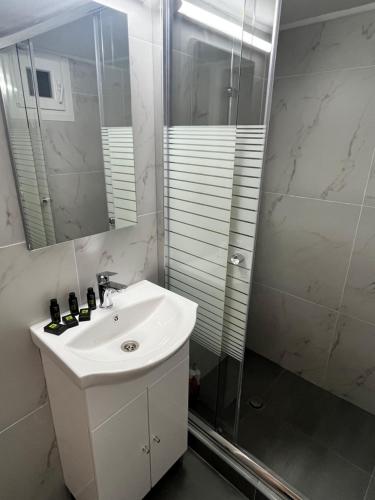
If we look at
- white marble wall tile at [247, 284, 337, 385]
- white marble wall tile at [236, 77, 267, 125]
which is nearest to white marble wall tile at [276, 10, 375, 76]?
white marble wall tile at [236, 77, 267, 125]

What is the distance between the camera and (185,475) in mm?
1600

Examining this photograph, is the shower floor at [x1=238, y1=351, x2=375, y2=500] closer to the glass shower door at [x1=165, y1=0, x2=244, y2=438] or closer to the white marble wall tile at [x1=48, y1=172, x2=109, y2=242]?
the glass shower door at [x1=165, y1=0, x2=244, y2=438]

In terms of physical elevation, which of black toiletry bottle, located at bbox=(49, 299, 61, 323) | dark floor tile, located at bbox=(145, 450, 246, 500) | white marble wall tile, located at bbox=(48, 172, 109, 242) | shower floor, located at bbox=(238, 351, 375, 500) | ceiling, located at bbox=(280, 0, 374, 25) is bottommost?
dark floor tile, located at bbox=(145, 450, 246, 500)

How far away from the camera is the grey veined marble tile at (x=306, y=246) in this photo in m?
1.78

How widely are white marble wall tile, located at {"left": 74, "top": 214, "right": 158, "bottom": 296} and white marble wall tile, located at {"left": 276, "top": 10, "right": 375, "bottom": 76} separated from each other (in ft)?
4.03

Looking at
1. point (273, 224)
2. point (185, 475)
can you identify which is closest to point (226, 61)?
point (273, 224)

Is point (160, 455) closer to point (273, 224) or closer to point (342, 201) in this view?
point (273, 224)

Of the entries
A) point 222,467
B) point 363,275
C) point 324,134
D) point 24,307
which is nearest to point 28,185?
point 24,307

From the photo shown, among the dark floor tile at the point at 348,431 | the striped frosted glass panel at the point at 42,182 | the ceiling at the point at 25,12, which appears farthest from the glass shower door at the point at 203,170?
the dark floor tile at the point at 348,431

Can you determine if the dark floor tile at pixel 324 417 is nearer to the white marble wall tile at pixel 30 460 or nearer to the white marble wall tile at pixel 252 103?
the white marble wall tile at pixel 30 460

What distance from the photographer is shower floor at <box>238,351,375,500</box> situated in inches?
61.2

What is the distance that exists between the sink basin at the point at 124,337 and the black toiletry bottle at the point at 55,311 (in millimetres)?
45

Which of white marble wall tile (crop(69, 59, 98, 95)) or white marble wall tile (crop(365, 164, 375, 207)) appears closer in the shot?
white marble wall tile (crop(69, 59, 98, 95))

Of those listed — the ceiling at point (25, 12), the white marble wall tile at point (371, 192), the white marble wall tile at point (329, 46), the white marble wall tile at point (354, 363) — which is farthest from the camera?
the white marble wall tile at point (354, 363)
